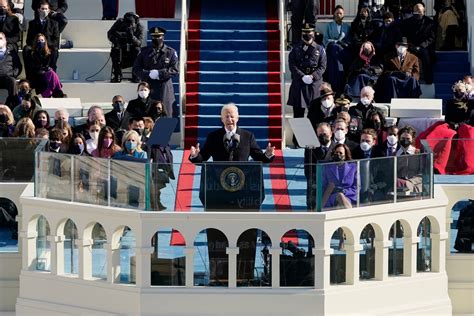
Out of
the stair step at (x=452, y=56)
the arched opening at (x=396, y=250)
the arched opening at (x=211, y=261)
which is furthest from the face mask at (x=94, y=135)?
the stair step at (x=452, y=56)

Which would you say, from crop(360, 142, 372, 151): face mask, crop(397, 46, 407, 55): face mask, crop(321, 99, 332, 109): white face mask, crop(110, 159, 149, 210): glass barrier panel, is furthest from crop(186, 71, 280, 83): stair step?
crop(110, 159, 149, 210): glass barrier panel

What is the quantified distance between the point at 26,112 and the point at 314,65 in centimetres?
629

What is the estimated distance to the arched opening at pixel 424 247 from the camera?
169ft

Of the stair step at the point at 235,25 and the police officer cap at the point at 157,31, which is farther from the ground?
the stair step at the point at 235,25

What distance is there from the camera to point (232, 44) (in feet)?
201

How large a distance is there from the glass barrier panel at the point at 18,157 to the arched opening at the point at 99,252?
2.53 m

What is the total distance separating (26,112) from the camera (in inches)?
2203

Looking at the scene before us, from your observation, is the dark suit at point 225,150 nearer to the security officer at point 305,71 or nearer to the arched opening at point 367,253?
the arched opening at point 367,253

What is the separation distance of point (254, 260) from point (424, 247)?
138 inches

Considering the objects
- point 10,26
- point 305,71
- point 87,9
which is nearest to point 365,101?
point 305,71

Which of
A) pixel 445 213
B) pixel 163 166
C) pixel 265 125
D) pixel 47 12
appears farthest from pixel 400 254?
pixel 47 12

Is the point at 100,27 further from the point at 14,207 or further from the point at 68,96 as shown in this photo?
the point at 14,207

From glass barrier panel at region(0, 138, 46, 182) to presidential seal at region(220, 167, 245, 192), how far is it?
437 cm

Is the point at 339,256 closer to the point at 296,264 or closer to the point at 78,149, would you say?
the point at 296,264
